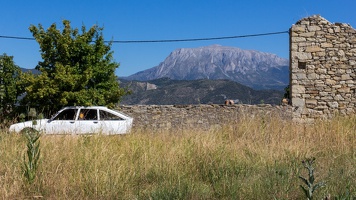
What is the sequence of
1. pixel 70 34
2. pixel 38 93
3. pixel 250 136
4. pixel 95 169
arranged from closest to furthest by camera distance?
1. pixel 95 169
2. pixel 250 136
3. pixel 38 93
4. pixel 70 34

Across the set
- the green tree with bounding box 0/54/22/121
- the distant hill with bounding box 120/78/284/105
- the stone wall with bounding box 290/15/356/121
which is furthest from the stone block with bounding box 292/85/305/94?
the distant hill with bounding box 120/78/284/105

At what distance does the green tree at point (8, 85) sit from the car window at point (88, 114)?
414cm

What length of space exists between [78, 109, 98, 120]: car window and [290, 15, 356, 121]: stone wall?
789 centimetres

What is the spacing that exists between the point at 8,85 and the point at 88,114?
497 centimetres

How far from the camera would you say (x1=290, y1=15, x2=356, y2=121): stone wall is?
1683 centimetres

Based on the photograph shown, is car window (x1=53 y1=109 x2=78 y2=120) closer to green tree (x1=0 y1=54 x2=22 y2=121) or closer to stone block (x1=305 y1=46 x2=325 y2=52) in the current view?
green tree (x1=0 y1=54 x2=22 y2=121)

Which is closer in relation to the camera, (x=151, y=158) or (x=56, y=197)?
(x=56, y=197)

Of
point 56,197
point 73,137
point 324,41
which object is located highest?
point 324,41

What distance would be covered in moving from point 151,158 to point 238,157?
1.39m

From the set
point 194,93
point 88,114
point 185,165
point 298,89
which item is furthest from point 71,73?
point 194,93

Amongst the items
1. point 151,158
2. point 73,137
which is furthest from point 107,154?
point 73,137

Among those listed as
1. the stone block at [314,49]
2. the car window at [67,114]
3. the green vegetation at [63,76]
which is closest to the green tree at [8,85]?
the green vegetation at [63,76]

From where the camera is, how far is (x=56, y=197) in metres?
5.09

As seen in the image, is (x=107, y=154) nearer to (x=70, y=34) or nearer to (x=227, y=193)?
(x=227, y=193)
